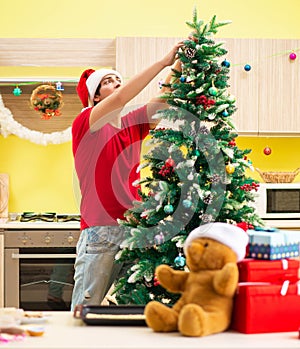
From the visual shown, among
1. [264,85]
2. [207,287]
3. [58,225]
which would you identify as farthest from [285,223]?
[207,287]

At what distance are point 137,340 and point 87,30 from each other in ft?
13.0

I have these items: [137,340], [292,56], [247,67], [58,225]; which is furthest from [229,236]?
[292,56]

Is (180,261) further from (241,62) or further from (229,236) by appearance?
(241,62)

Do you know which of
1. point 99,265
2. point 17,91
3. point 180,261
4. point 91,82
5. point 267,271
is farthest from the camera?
point 17,91

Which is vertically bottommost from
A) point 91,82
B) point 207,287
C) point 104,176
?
point 207,287

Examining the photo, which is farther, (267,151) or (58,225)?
(267,151)

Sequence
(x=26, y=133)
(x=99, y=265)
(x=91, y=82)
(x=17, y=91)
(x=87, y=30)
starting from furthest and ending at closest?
(x=87, y=30)
(x=26, y=133)
(x=17, y=91)
(x=91, y=82)
(x=99, y=265)

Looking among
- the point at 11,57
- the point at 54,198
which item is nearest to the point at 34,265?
the point at 54,198

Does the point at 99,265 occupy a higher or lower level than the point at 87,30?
lower

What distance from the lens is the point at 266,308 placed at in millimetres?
1770

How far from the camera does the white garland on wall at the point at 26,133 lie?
507 cm

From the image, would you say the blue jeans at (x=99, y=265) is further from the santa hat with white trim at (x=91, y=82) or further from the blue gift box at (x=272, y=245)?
the blue gift box at (x=272, y=245)

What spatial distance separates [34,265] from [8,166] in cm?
95

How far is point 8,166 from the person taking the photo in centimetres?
525
